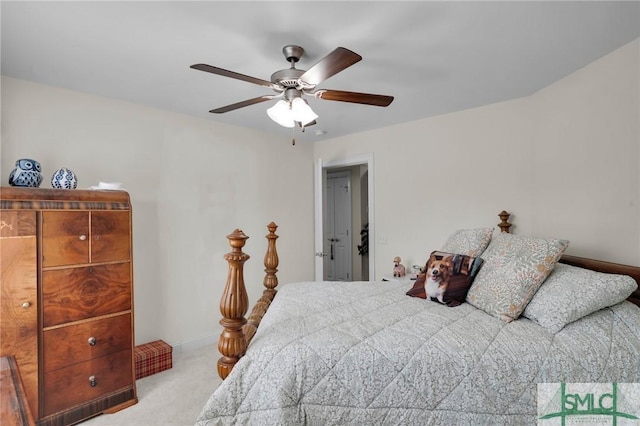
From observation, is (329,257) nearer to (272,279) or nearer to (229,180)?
(229,180)

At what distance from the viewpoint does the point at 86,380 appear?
2250 millimetres

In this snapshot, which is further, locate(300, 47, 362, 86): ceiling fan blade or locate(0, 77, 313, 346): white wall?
locate(0, 77, 313, 346): white wall

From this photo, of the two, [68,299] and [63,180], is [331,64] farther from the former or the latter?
[68,299]

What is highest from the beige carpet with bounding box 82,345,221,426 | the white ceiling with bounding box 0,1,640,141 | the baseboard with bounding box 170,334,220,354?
the white ceiling with bounding box 0,1,640,141

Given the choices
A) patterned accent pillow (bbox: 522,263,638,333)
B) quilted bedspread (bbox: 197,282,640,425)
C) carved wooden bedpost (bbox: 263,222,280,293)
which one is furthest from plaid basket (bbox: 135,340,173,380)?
patterned accent pillow (bbox: 522,263,638,333)

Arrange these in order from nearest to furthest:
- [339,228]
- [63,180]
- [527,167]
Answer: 1. [63,180]
2. [527,167]
3. [339,228]

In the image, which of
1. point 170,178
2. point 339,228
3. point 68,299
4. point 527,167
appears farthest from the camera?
point 339,228

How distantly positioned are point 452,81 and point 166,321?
3416 mm

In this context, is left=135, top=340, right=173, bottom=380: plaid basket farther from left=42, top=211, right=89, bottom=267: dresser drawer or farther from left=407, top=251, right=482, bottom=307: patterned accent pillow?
left=407, top=251, right=482, bottom=307: patterned accent pillow

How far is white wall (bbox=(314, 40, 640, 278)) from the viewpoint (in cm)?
202

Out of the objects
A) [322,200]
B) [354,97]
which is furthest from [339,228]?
[354,97]

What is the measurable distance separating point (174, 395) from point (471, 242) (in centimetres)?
260

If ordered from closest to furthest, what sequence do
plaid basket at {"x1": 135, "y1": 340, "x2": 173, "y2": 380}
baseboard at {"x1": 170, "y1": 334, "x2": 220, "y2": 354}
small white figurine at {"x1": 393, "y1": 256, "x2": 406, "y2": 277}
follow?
plaid basket at {"x1": 135, "y1": 340, "x2": 173, "y2": 380} → baseboard at {"x1": 170, "y1": 334, "x2": 220, "y2": 354} → small white figurine at {"x1": 393, "y1": 256, "x2": 406, "y2": 277}

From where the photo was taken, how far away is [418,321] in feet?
5.49
